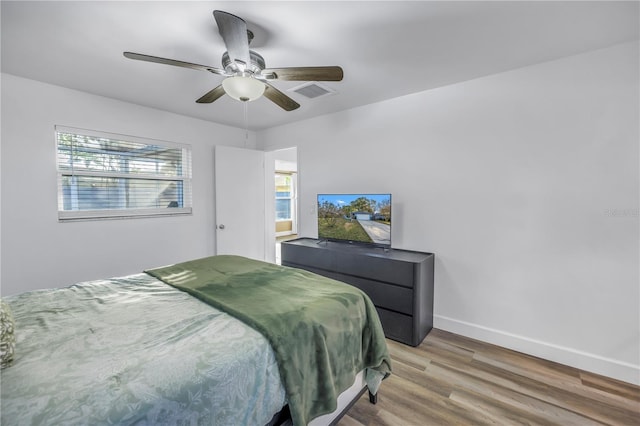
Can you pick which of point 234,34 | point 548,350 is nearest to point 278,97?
point 234,34

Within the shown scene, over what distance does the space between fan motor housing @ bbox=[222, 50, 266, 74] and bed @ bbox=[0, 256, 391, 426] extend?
1427mm

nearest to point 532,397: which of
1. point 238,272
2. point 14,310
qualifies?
point 238,272

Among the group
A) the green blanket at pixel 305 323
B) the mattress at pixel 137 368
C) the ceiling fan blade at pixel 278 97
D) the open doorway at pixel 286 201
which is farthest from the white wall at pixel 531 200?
the open doorway at pixel 286 201

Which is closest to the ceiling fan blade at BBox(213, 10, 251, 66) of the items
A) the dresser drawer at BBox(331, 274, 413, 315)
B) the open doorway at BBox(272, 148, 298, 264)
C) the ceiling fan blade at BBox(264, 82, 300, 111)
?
the ceiling fan blade at BBox(264, 82, 300, 111)

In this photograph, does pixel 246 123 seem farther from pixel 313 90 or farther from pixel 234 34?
pixel 234 34

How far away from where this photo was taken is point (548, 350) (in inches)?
90.2

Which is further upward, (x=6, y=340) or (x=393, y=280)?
(x=6, y=340)

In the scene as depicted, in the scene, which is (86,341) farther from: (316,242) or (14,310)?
(316,242)

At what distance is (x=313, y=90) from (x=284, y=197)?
5.83 metres

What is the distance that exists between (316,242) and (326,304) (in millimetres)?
2039

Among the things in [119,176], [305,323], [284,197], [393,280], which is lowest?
[393,280]

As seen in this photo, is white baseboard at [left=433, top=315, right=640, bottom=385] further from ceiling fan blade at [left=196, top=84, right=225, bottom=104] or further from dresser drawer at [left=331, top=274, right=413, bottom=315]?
ceiling fan blade at [left=196, top=84, right=225, bottom=104]

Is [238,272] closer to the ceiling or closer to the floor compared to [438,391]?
closer to the ceiling

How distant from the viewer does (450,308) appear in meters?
2.78
